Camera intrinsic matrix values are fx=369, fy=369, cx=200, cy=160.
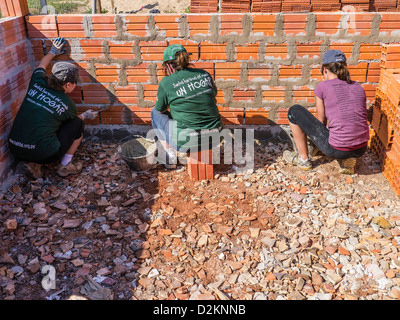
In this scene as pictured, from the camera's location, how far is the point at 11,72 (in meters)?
4.85

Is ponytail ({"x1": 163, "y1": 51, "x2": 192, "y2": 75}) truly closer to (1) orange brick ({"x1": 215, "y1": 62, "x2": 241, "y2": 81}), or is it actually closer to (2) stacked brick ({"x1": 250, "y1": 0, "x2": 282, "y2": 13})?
(1) orange brick ({"x1": 215, "y1": 62, "x2": 241, "y2": 81})

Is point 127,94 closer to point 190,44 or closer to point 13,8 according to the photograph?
point 190,44

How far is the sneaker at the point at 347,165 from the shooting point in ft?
15.5

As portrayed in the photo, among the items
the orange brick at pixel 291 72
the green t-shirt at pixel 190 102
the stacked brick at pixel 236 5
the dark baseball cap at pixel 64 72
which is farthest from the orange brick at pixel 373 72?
the stacked brick at pixel 236 5

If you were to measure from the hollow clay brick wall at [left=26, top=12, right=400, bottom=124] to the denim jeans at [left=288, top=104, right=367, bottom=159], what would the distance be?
65 centimetres

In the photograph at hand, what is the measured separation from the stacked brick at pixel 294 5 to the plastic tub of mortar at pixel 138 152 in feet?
15.9

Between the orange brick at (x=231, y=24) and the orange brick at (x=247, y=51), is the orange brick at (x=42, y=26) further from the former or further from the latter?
the orange brick at (x=247, y=51)

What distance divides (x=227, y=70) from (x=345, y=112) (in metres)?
1.75

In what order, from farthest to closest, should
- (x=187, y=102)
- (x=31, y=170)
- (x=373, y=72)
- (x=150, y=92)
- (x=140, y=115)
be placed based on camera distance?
(x=140, y=115), (x=150, y=92), (x=373, y=72), (x=31, y=170), (x=187, y=102)

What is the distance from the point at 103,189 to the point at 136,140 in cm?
102

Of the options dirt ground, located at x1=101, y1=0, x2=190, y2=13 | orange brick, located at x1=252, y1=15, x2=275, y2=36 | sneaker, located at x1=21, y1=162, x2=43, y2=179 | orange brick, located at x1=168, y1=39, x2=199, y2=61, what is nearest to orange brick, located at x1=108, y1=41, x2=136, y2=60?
orange brick, located at x1=168, y1=39, x2=199, y2=61

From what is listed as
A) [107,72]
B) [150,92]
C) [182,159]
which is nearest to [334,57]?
[182,159]

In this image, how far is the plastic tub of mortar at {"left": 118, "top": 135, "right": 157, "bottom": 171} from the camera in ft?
15.9

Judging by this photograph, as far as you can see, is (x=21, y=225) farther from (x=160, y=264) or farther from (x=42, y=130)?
(x=160, y=264)
